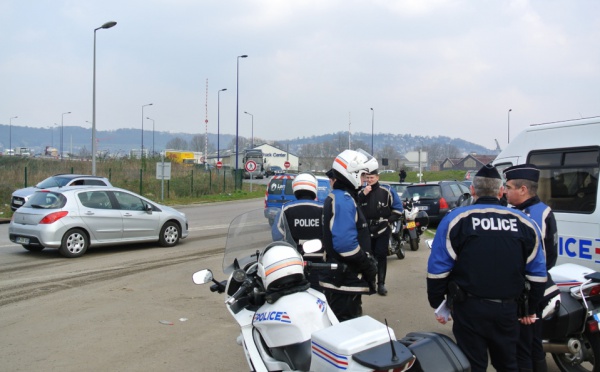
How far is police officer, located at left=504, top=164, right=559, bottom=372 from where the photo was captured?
3936mm

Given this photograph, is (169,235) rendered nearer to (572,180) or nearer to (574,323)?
(572,180)

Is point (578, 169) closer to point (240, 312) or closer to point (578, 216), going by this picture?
point (578, 216)

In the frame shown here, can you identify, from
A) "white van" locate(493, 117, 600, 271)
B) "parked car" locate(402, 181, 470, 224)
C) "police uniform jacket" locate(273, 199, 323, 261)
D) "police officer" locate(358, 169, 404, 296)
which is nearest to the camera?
"police uniform jacket" locate(273, 199, 323, 261)

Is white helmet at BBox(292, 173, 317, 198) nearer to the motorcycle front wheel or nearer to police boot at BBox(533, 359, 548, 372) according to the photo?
police boot at BBox(533, 359, 548, 372)

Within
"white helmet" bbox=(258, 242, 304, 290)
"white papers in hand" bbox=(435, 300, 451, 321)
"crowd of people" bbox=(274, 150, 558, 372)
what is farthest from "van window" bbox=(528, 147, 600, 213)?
"white helmet" bbox=(258, 242, 304, 290)

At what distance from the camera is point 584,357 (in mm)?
4590

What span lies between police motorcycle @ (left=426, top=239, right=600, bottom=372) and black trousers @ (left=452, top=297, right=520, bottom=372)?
890 millimetres

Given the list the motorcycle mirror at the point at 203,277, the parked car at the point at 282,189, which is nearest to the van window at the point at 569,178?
the motorcycle mirror at the point at 203,277

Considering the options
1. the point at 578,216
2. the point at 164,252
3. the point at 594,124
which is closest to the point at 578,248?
the point at 578,216

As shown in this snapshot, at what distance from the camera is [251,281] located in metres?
3.70

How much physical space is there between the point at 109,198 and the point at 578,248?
9.59 m

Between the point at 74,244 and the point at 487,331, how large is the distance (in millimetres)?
9633

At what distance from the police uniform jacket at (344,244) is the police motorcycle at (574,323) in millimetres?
637

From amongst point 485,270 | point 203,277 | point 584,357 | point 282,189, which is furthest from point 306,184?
point 282,189
